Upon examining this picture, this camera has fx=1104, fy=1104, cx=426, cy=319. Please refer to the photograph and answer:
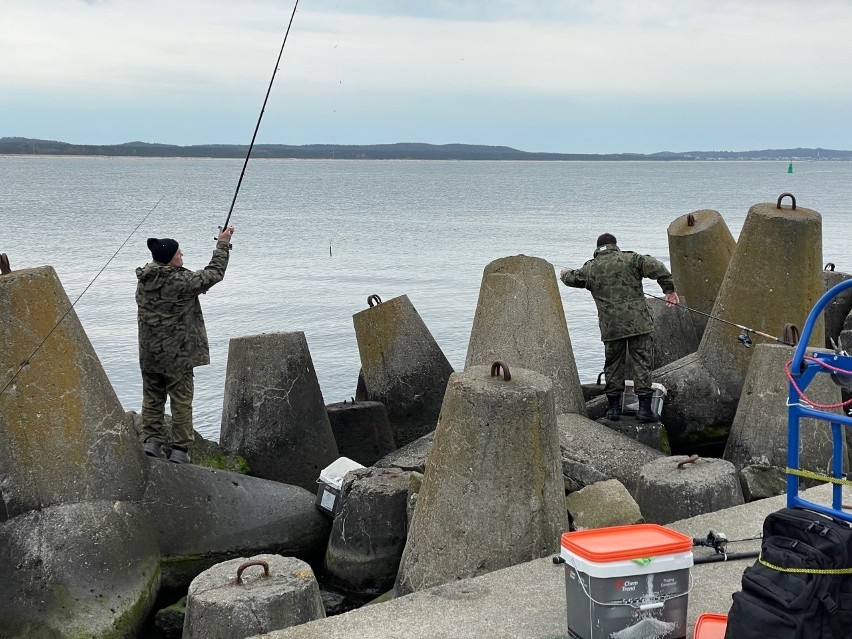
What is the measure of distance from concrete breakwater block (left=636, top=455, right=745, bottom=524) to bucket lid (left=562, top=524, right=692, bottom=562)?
1.65 meters

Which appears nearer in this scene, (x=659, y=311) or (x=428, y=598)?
(x=428, y=598)

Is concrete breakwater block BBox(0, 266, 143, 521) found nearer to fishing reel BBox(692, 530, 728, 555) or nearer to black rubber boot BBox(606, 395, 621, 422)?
fishing reel BBox(692, 530, 728, 555)

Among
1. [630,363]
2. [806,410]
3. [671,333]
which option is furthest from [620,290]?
[806,410]

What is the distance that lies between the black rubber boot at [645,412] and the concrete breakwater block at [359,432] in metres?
2.01

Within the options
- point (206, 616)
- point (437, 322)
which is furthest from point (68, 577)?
point (437, 322)

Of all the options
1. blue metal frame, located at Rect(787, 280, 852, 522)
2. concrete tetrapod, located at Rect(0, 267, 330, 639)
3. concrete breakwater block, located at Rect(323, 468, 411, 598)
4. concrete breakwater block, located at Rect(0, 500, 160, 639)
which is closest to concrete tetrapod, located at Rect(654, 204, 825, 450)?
concrete breakwater block, located at Rect(323, 468, 411, 598)

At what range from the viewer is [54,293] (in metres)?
5.73

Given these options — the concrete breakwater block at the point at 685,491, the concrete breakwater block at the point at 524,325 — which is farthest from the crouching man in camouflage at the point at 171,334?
the concrete breakwater block at the point at 685,491

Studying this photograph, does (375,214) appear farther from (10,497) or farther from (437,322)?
(10,497)

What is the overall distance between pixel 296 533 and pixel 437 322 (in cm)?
1289

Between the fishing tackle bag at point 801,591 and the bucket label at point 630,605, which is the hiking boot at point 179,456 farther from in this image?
the fishing tackle bag at point 801,591

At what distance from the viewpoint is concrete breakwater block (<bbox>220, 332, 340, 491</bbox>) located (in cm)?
784

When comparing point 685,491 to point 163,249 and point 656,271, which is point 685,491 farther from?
point 163,249

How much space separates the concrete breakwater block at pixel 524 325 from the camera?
24.5 feet
